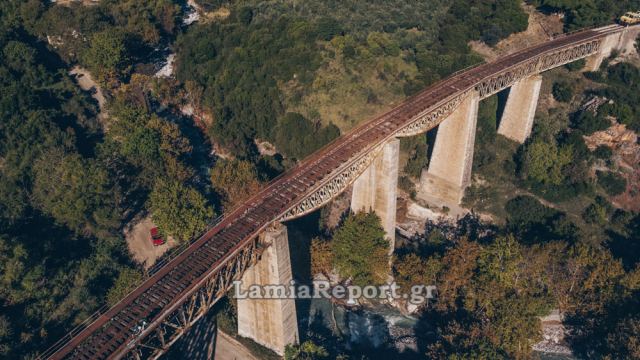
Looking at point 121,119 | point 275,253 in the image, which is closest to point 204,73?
point 121,119

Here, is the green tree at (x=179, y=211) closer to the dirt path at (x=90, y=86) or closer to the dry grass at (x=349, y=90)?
the dirt path at (x=90, y=86)

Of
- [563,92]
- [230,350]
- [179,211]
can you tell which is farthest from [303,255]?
[563,92]

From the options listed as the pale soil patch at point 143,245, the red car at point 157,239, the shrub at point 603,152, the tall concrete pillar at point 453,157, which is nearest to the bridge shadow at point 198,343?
the pale soil patch at point 143,245

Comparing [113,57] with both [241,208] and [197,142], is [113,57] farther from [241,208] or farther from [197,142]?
[241,208]

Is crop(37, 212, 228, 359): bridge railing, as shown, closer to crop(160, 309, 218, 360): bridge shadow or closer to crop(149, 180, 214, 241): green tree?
crop(149, 180, 214, 241): green tree

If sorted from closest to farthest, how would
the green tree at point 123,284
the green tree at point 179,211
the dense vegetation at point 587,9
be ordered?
the green tree at point 123,284 → the green tree at point 179,211 → the dense vegetation at point 587,9

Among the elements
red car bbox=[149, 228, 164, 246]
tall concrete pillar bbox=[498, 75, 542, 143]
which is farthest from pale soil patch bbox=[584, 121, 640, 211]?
red car bbox=[149, 228, 164, 246]
